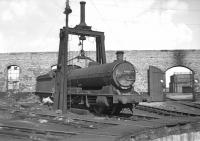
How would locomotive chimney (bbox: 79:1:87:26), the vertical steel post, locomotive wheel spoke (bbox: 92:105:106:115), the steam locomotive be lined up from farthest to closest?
1. locomotive chimney (bbox: 79:1:87:26)
2. the vertical steel post
3. locomotive wheel spoke (bbox: 92:105:106:115)
4. the steam locomotive

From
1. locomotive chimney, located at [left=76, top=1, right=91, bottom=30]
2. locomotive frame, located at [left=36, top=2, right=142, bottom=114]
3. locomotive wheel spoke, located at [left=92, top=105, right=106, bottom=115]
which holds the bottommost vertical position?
locomotive wheel spoke, located at [left=92, top=105, right=106, bottom=115]

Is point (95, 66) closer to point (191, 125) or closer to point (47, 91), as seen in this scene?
point (191, 125)

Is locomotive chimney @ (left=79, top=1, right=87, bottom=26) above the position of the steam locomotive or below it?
above

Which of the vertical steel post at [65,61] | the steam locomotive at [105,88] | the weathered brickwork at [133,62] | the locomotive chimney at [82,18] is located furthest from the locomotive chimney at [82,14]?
the weathered brickwork at [133,62]

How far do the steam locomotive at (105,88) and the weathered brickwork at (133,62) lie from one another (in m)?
12.2

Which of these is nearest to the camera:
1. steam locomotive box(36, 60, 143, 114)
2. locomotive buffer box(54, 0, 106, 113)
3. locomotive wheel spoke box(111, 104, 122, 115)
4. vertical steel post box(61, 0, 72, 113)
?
steam locomotive box(36, 60, 143, 114)

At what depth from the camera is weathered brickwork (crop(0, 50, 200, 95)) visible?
24547 mm

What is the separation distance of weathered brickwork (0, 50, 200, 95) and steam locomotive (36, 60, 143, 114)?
12206mm

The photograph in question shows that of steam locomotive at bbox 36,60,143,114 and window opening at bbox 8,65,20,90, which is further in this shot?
window opening at bbox 8,65,20,90

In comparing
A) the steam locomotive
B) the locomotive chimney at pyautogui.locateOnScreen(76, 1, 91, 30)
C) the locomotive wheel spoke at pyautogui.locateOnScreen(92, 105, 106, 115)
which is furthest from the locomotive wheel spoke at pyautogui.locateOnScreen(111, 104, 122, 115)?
the locomotive chimney at pyautogui.locateOnScreen(76, 1, 91, 30)

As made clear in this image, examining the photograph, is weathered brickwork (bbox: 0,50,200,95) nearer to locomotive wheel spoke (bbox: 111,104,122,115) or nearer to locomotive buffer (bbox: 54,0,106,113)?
locomotive buffer (bbox: 54,0,106,113)

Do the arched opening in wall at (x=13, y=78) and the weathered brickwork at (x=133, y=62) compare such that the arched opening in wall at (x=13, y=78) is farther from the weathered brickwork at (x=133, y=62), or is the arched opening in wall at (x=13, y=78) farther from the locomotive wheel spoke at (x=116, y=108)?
the locomotive wheel spoke at (x=116, y=108)

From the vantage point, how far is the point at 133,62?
2483 centimetres

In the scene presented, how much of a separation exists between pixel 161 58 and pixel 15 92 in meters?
13.5
